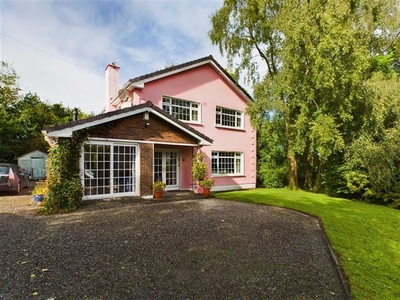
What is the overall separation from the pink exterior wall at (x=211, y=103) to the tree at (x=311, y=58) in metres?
2.12

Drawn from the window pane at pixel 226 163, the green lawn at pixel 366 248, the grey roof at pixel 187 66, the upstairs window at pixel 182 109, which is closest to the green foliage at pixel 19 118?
the upstairs window at pixel 182 109

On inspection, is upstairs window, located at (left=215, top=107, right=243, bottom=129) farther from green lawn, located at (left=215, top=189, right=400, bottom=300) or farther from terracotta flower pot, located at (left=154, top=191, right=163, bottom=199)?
green lawn, located at (left=215, top=189, right=400, bottom=300)

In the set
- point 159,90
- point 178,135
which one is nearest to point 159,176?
point 178,135

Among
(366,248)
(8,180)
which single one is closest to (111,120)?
(8,180)

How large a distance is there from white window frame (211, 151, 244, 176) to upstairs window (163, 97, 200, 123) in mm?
2842

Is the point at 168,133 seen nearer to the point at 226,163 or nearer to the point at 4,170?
the point at 226,163

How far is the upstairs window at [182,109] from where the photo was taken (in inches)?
586

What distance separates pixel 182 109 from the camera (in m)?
15.6

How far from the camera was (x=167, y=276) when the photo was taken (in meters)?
4.23

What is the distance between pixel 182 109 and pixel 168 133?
3.33 m

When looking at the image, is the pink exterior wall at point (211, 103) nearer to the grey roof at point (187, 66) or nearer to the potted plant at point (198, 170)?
the grey roof at point (187, 66)

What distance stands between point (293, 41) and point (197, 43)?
9.64m

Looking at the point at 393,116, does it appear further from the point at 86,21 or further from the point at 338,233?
the point at 86,21

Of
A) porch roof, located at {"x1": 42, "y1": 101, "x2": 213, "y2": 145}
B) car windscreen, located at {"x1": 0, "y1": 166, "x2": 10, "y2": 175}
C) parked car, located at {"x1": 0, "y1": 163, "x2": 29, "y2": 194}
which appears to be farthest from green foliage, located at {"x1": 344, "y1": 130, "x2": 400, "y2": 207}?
car windscreen, located at {"x1": 0, "y1": 166, "x2": 10, "y2": 175}
